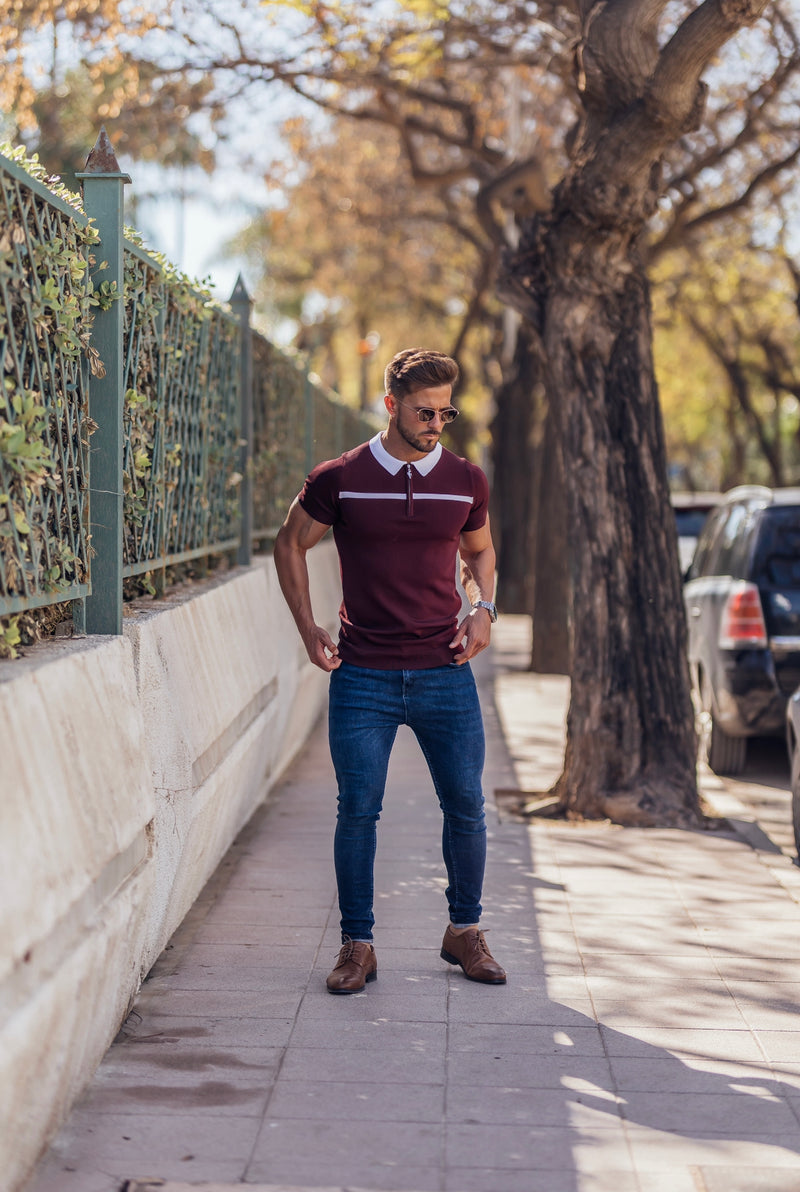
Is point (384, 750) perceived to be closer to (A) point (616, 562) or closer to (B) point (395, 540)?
(B) point (395, 540)

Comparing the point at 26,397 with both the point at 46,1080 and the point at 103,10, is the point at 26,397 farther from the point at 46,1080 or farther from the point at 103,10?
the point at 103,10

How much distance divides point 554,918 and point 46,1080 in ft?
9.41

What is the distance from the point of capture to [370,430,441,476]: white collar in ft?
15.9

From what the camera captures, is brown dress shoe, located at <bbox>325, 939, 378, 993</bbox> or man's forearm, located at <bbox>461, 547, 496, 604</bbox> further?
man's forearm, located at <bbox>461, 547, 496, 604</bbox>

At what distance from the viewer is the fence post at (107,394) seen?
4730 millimetres

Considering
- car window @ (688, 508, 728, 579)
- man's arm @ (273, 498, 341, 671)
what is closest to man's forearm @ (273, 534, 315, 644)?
man's arm @ (273, 498, 341, 671)

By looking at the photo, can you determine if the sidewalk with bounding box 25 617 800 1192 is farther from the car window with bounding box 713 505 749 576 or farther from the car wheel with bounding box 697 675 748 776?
the car window with bounding box 713 505 749 576

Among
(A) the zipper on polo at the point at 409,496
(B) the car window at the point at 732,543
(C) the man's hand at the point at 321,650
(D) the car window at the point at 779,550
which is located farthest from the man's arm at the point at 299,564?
(B) the car window at the point at 732,543

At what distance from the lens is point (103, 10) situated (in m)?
11.8

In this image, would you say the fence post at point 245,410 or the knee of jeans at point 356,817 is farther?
the fence post at point 245,410

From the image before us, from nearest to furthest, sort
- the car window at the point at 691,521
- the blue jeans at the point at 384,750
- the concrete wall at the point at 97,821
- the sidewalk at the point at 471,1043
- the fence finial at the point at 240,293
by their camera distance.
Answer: the concrete wall at the point at 97,821
the sidewalk at the point at 471,1043
the blue jeans at the point at 384,750
the fence finial at the point at 240,293
the car window at the point at 691,521

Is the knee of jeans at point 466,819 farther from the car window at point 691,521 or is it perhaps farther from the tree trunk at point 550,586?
the car window at point 691,521

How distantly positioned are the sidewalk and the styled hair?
194cm

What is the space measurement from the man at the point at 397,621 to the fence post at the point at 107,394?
0.58 m
